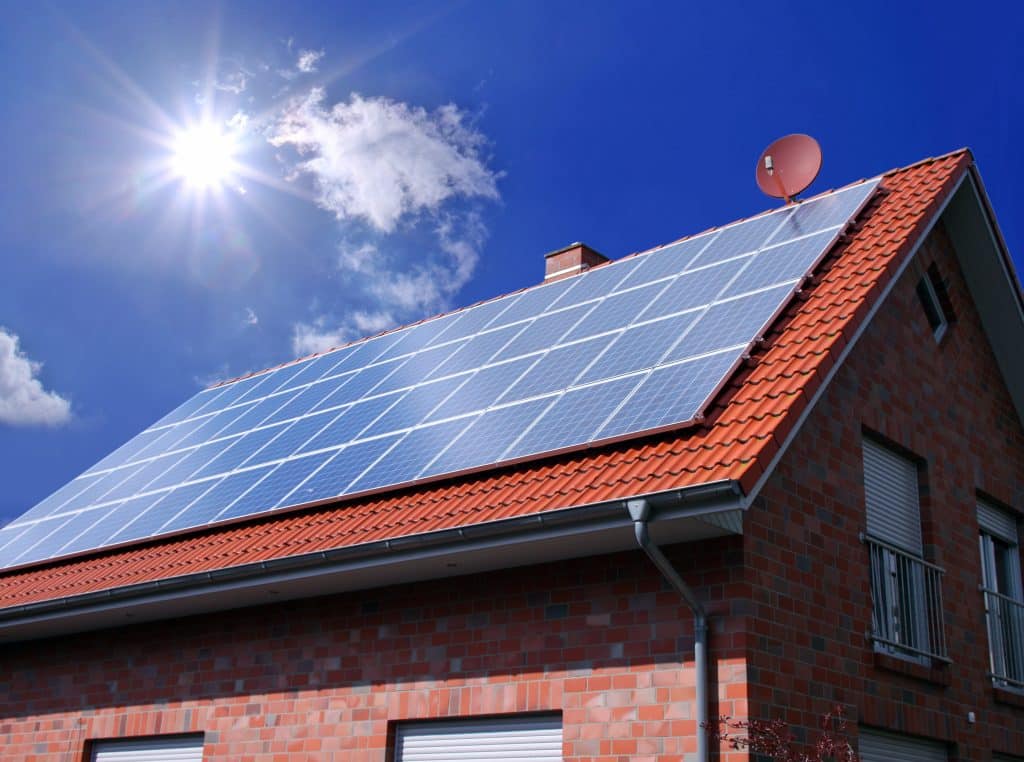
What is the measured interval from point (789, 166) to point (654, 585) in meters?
7.17

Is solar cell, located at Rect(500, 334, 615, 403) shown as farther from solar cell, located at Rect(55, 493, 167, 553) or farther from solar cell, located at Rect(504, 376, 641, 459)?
solar cell, located at Rect(55, 493, 167, 553)

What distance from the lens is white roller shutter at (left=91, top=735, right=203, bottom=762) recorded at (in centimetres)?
1166

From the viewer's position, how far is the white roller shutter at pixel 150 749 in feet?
38.2

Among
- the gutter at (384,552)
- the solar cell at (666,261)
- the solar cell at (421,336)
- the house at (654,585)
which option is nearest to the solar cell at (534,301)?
the solar cell at (666,261)

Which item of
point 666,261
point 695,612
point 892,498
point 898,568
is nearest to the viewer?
point 695,612

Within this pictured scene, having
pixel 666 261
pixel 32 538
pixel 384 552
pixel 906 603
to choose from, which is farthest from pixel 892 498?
pixel 32 538

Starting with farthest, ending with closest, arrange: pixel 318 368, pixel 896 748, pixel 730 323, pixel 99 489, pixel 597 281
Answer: pixel 318 368, pixel 99 489, pixel 597 281, pixel 730 323, pixel 896 748

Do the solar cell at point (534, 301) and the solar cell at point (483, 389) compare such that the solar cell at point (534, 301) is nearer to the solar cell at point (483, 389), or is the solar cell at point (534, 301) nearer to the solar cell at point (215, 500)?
the solar cell at point (483, 389)

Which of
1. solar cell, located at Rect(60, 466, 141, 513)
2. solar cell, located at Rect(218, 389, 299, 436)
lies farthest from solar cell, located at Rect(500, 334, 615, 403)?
solar cell, located at Rect(60, 466, 141, 513)

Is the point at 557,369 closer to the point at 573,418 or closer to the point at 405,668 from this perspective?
the point at 573,418

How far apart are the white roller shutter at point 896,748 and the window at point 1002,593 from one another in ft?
4.71

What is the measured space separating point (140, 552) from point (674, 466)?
22.2 feet

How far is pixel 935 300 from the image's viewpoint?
1321 centimetres

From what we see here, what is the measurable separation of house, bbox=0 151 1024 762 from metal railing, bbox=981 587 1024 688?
0.05 m
